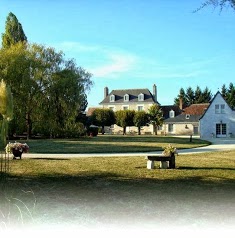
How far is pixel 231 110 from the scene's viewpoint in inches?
1702

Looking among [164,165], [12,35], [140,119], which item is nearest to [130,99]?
[140,119]

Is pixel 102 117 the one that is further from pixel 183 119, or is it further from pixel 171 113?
pixel 171 113

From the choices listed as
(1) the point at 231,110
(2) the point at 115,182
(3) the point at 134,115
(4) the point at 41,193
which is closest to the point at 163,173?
(2) the point at 115,182

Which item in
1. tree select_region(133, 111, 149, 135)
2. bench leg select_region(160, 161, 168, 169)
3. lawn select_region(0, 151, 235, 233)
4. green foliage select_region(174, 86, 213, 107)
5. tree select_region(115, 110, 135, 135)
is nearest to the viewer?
lawn select_region(0, 151, 235, 233)

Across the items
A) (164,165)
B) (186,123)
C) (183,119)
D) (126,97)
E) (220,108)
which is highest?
(126,97)

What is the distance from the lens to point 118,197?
7652 millimetres

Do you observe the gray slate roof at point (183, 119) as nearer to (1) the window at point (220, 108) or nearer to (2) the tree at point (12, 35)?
(1) the window at point (220, 108)

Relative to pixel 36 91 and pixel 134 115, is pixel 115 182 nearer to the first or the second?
pixel 36 91

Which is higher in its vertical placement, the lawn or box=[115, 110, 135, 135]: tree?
box=[115, 110, 135, 135]: tree

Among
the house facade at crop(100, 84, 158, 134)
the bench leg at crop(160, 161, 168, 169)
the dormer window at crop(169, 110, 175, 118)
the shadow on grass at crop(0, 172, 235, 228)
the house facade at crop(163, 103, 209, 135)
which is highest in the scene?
the house facade at crop(100, 84, 158, 134)

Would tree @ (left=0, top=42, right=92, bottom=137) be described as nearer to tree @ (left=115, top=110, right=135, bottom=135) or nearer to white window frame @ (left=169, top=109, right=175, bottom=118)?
tree @ (left=115, top=110, right=135, bottom=135)

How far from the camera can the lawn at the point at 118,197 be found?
5.97 meters

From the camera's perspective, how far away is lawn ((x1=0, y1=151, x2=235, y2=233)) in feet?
19.6

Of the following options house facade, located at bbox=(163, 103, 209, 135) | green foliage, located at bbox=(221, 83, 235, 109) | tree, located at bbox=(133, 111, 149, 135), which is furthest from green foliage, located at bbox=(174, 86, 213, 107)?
tree, located at bbox=(133, 111, 149, 135)
